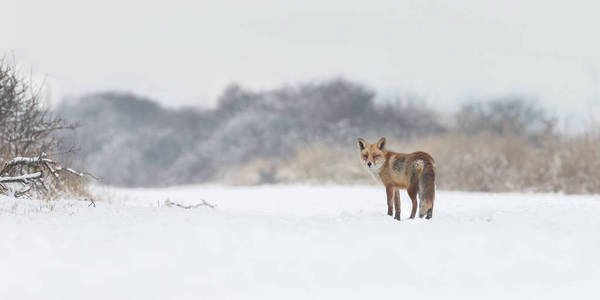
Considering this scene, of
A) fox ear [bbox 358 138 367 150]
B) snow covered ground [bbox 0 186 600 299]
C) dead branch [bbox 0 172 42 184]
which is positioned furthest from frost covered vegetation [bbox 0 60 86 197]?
fox ear [bbox 358 138 367 150]

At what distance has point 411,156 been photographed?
8297mm

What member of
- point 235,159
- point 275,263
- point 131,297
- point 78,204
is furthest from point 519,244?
point 235,159

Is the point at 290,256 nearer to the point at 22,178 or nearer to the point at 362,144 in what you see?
the point at 362,144

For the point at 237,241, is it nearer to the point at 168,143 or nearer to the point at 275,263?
the point at 275,263

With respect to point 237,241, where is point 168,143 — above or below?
above

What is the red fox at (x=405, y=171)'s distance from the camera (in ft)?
26.8

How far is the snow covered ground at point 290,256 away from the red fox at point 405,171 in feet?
1.12

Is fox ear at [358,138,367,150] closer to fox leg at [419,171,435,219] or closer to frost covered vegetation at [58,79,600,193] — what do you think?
fox leg at [419,171,435,219]

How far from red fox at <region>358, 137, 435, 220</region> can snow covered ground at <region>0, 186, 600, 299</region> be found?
1.12 ft

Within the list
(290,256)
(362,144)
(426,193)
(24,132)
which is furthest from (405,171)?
(24,132)

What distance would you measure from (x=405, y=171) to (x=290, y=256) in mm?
2083

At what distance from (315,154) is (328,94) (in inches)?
286

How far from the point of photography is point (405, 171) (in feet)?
26.9

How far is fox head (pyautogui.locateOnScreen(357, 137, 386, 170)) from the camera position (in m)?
8.17
